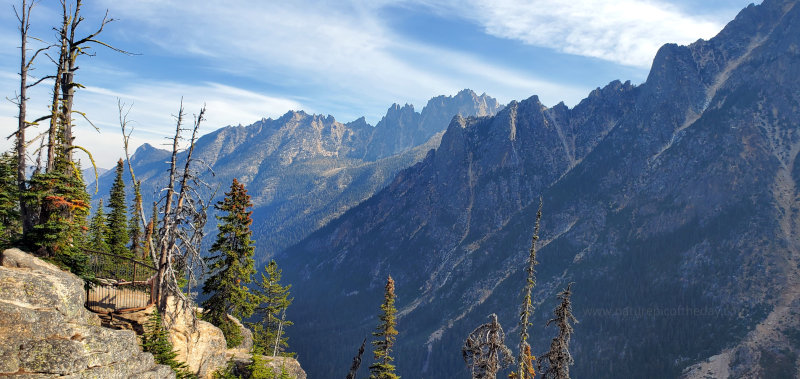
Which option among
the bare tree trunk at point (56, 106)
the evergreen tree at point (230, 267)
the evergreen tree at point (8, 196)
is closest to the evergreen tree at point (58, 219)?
the bare tree trunk at point (56, 106)

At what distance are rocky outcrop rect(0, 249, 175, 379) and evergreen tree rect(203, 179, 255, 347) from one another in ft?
65.0

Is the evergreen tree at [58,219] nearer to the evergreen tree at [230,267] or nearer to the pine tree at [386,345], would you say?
the evergreen tree at [230,267]

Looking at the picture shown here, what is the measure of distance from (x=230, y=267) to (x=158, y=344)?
54.1ft

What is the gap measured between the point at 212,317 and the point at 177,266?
Answer: 35.5 ft

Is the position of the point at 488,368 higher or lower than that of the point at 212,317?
higher

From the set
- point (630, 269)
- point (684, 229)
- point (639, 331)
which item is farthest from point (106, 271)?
point (684, 229)

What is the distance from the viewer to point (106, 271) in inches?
1040

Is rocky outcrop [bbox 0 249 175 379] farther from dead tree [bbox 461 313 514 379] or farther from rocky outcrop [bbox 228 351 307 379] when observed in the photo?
dead tree [bbox 461 313 514 379]

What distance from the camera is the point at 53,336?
1439 centimetres

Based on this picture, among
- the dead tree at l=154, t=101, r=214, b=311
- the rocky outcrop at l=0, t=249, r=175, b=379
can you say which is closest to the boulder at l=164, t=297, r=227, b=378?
the dead tree at l=154, t=101, r=214, b=311

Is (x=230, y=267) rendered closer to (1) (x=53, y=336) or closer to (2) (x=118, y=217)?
(1) (x=53, y=336)

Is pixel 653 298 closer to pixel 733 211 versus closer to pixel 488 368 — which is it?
pixel 733 211

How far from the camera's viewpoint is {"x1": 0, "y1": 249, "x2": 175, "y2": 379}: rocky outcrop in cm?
1359

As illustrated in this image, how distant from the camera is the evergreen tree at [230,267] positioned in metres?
37.0
